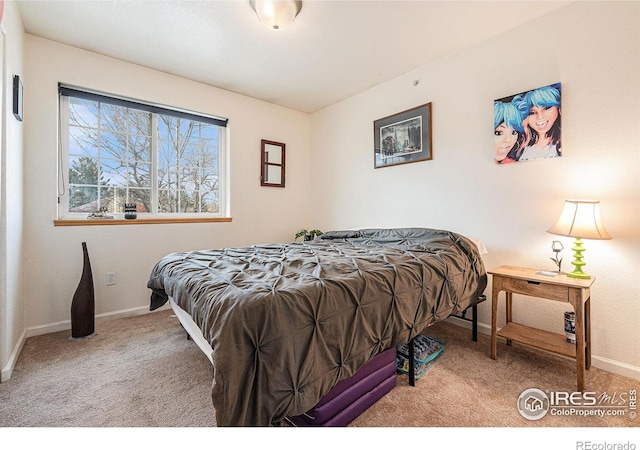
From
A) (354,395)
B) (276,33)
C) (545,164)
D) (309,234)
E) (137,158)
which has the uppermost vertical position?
(276,33)

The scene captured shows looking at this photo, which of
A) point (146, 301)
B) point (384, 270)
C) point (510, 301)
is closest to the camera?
point (384, 270)

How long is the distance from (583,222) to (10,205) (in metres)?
3.54

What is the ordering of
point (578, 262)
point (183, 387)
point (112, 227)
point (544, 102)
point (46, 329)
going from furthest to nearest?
point (112, 227) < point (46, 329) < point (544, 102) < point (578, 262) < point (183, 387)

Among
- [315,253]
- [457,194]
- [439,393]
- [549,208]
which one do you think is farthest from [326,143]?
[439,393]

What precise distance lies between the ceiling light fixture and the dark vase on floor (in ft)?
7.56

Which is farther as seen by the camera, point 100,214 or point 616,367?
point 100,214

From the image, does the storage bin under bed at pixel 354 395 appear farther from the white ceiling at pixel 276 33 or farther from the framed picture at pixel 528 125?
the white ceiling at pixel 276 33

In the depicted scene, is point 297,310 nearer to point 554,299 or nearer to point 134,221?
A: point 554,299

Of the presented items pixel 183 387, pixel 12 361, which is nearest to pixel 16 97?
pixel 12 361

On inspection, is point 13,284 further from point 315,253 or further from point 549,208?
point 549,208

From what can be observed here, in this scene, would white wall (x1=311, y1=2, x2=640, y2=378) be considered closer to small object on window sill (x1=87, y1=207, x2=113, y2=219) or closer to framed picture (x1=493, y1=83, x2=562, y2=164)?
framed picture (x1=493, y1=83, x2=562, y2=164)

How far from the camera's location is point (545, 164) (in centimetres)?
202

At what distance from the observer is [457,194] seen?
251 centimetres
